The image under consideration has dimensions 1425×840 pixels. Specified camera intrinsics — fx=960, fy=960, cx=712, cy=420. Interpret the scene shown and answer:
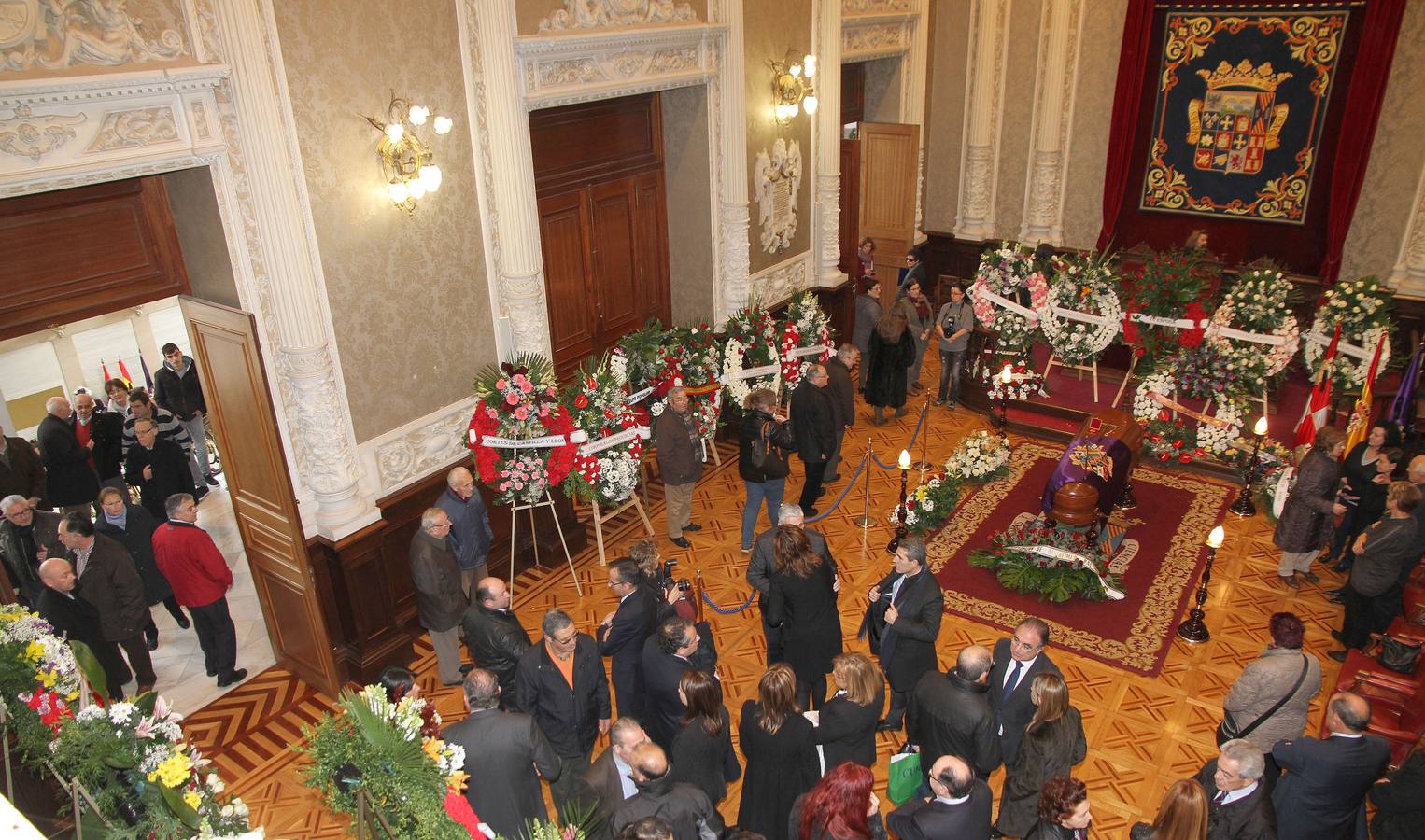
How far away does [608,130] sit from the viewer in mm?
9195

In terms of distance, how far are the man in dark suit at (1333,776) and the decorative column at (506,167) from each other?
5.70m

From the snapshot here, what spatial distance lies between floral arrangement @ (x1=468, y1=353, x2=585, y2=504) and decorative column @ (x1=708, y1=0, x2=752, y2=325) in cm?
326

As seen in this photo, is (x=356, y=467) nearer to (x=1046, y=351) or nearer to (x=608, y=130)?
(x=608, y=130)

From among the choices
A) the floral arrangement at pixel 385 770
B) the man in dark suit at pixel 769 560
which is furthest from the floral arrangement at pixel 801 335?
the floral arrangement at pixel 385 770

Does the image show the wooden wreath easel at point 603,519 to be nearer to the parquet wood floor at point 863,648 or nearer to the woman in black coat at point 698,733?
the parquet wood floor at point 863,648

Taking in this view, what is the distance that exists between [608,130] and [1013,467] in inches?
207

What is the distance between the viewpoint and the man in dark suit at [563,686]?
16.7ft

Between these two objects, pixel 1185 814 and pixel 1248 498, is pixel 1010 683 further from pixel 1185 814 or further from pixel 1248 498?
pixel 1248 498

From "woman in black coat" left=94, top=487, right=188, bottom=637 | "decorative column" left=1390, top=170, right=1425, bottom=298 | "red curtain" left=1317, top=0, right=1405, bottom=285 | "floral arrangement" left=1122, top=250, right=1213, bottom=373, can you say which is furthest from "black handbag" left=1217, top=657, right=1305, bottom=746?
"red curtain" left=1317, top=0, right=1405, bottom=285

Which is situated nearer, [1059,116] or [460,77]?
[460,77]

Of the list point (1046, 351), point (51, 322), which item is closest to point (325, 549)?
point (51, 322)

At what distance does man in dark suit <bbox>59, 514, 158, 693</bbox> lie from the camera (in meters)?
6.19

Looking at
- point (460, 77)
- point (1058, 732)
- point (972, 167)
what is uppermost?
point (460, 77)

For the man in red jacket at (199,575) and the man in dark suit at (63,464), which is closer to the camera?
the man in red jacket at (199,575)
